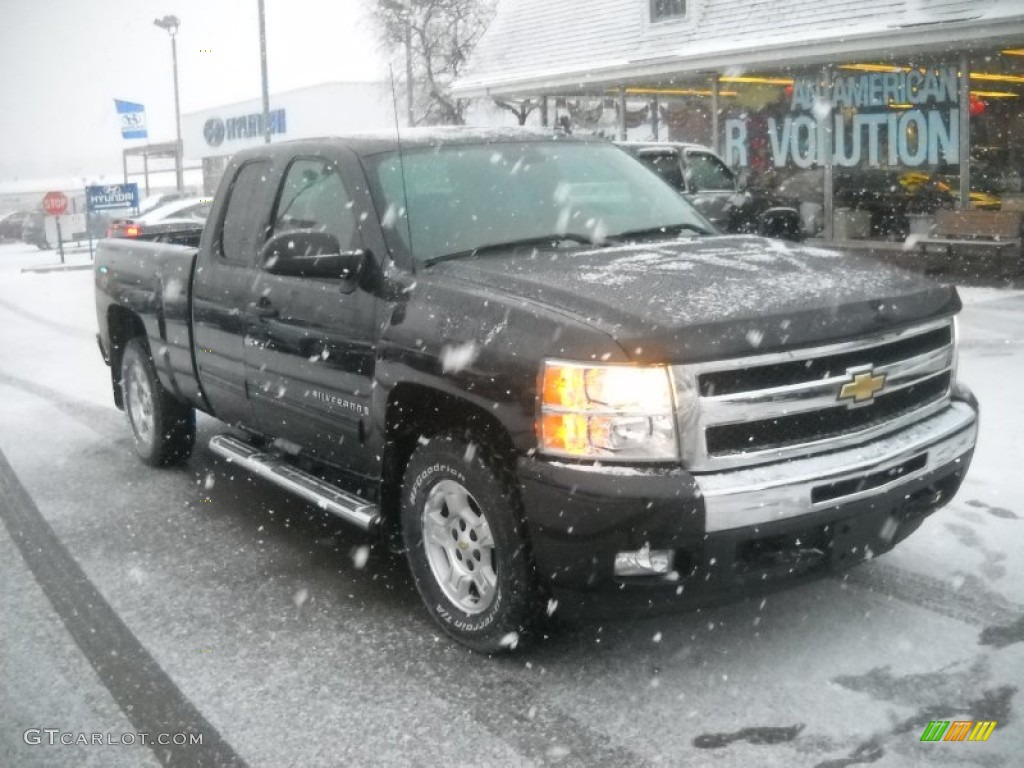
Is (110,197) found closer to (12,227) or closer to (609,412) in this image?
(12,227)

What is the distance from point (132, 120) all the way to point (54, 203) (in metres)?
12.5

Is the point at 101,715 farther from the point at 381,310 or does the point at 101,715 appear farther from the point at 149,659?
the point at 381,310

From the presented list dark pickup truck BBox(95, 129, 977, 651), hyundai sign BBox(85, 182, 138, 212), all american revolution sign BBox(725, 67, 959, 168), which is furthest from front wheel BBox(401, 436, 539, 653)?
hyundai sign BBox(85, 182, 138, 212)

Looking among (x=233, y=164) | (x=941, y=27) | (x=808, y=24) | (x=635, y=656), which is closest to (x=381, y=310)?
(x=635, y=656)

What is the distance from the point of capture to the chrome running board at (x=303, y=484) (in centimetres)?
458

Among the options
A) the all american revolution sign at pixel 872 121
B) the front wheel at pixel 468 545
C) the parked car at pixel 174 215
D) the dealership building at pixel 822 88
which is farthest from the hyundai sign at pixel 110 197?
the front wheel at pixel 468 545

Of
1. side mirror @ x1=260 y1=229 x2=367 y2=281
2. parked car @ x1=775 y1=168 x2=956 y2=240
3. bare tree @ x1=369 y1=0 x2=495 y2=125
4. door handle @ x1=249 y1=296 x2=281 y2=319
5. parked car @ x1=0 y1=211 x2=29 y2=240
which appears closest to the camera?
side mirror @ x1=260 y1=229 x2=367 y2=281

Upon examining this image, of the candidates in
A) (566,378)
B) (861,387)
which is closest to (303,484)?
(566,378)

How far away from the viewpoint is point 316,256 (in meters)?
4.41

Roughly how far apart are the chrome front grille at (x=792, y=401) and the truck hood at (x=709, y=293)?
0.19ft

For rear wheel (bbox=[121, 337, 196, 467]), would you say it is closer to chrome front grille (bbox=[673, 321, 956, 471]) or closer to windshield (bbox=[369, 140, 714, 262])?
windshield (bbox=[369, 140, 714, 262])

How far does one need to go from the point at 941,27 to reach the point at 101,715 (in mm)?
14010
